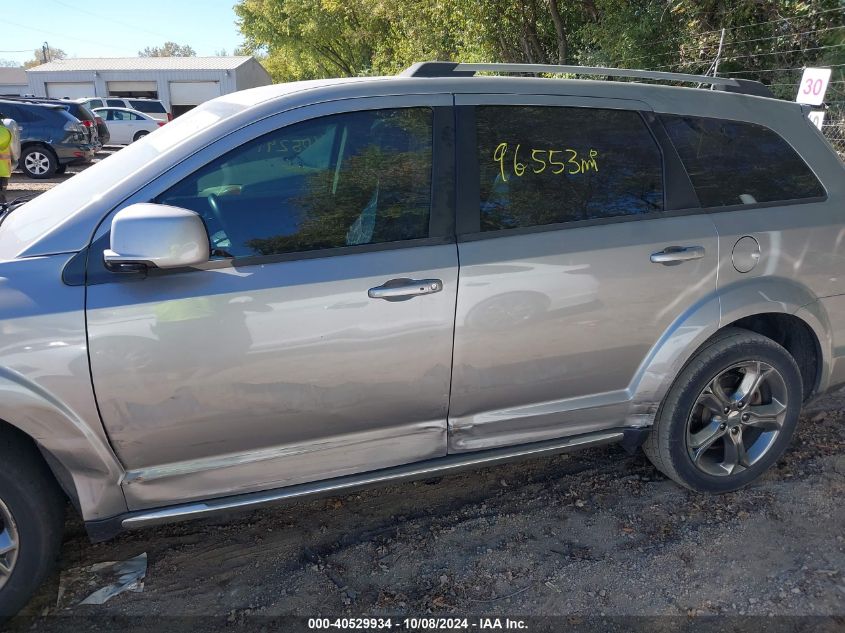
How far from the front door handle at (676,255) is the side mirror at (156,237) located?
Answer: 72.0 inches

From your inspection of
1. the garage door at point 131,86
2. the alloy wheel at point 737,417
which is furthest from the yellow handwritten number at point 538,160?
the garage door at point 131,86

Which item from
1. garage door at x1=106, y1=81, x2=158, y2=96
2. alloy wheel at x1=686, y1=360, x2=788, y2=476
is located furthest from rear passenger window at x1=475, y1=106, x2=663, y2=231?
garage door at x1=106, y1=81, x2=158, y2=96

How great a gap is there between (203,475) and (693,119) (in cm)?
257

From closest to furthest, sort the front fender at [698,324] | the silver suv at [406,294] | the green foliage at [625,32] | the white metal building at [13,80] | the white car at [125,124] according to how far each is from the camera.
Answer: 1. the silver suv at [406,294]
2. the front fender at [698,324]
3. the green foliage at [625,32]
4. the white car at [125,124]
5. the white metal building at [13,80]

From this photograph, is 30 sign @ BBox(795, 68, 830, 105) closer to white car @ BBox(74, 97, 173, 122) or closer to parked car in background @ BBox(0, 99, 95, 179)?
parked car in background @ BBox(0, 99, 95, 179)

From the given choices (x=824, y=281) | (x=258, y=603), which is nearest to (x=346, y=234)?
(x=258, y=603)

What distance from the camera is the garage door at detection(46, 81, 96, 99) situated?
4625 centimetres

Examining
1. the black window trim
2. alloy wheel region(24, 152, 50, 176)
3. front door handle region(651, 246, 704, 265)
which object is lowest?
alloy wheel region(24, 152, 50, 176)

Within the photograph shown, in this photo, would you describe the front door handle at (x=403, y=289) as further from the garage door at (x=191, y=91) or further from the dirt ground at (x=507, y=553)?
the garage door at (x=191, y=91)

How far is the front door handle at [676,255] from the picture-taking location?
9.41 feet

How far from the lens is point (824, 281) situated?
3.20 metres

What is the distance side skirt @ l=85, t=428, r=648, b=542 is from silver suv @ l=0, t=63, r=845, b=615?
1 centimetres

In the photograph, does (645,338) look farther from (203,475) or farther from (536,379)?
(203,475)

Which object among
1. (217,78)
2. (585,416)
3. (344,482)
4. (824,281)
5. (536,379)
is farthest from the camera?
(217,78)
